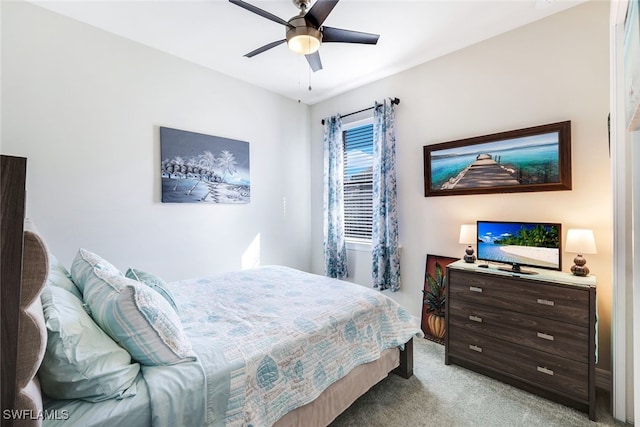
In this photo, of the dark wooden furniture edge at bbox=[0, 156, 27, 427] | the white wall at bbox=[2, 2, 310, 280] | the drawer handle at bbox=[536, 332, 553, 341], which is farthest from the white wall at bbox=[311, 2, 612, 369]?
the dark wooden furniture edge at bbox=[0, 156, 27, 427]

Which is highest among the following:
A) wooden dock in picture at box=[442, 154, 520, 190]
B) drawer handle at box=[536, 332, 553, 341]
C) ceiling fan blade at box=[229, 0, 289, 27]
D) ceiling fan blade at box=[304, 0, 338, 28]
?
ceiling fan blade at box=[229, 0, 289, 27]

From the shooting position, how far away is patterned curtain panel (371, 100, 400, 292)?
3242 mm

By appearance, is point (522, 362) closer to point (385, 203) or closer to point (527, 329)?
point (527, 329)

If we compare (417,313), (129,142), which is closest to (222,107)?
(129,142)

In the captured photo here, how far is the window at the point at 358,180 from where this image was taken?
3.69m

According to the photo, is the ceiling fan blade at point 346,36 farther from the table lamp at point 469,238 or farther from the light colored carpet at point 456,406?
Result: the light colored carpet at point 456,406

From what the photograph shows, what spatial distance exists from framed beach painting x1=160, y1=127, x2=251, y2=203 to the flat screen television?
8.82 feet

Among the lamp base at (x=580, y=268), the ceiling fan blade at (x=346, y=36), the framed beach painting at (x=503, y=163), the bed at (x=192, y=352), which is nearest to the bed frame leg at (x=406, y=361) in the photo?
the bed at (x=192, y=352)

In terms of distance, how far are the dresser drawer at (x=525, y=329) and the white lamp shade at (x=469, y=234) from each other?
1.81 ft

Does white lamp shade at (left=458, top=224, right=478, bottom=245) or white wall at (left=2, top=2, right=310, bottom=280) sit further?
white lamp shade at (left=458, top=224, right=478, bottom=245)

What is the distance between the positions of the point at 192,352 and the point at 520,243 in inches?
97.0

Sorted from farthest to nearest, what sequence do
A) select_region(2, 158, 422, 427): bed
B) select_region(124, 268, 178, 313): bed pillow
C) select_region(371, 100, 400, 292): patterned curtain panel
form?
1. select_region(371, 100, 400, 292): patterned curtain panel
2. select_region(124, 268, 178, 313): bed pillow
3. select_region(2, 158, 422, 427): bed

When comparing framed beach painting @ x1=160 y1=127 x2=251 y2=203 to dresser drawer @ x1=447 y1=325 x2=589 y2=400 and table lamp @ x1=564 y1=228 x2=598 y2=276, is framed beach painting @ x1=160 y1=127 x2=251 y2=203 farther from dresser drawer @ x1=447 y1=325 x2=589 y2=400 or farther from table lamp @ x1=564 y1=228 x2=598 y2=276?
table lamp @ x1=564 y1=228 x2=598 y2=276

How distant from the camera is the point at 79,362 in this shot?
0.96 meters
